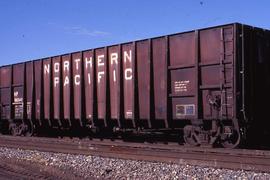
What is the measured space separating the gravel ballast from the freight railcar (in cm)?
307

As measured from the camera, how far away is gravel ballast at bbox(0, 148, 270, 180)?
9.71 metres

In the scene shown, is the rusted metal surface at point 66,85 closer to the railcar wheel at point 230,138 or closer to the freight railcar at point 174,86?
the freight railcar at point 174,86

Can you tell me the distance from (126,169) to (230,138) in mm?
3927

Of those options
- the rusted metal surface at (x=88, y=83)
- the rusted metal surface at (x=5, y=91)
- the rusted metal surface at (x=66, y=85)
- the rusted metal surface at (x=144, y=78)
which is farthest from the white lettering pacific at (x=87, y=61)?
the rusted metal surface at (x=5, y=91)

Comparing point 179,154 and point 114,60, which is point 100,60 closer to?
point 114,60

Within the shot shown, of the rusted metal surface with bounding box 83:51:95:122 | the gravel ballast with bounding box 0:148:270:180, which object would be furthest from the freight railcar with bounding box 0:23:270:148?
the gravel ballast with bounding box 0:148:270:180

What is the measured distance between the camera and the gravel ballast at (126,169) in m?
9.71

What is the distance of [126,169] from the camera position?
1088 cm

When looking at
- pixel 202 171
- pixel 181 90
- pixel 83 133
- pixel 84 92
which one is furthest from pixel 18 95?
pixel 202 171

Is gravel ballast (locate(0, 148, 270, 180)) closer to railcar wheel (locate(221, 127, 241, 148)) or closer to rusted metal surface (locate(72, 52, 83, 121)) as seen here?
railcar wheel (locate(221, 127, 241, 148))

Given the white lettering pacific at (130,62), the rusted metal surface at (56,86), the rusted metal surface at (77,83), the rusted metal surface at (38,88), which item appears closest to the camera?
the white lettering pacific at (130,62)

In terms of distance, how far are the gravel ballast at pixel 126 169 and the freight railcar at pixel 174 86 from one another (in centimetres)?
307

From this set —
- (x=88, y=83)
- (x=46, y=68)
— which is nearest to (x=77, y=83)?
(x=88, y=83)

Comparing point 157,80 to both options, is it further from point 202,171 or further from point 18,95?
point 18,95
